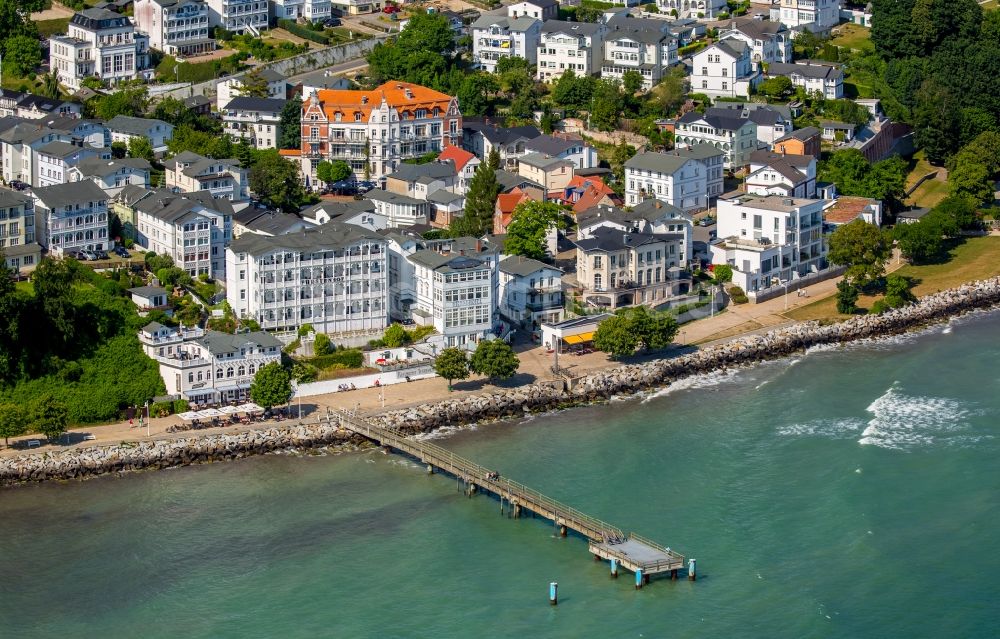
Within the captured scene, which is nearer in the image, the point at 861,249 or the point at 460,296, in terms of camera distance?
the point at 460,296

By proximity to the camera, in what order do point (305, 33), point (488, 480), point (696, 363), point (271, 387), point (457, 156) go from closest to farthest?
1. point (488, 480)
2. point (271, 387)
3. point (696, 363)
4. point (457, 156)
5. point (305, 33)

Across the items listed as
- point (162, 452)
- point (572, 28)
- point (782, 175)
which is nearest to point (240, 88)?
point (572, 28)

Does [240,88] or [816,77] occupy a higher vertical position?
[816,77]

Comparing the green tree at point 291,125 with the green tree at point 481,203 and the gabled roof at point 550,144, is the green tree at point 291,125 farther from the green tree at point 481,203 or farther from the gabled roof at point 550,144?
the green tree at point 481,203

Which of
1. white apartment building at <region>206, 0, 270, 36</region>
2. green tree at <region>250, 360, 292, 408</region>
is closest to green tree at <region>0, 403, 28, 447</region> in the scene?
green tree at <region>250, 360, 292, 408</region>

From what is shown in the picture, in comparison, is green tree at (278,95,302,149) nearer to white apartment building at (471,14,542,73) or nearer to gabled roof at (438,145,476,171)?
gabled roof at (438,145,476,171)

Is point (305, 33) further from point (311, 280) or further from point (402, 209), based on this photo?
point (311, 280)

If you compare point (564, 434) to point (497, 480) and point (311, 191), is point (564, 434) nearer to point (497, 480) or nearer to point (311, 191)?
point (497, 480)
